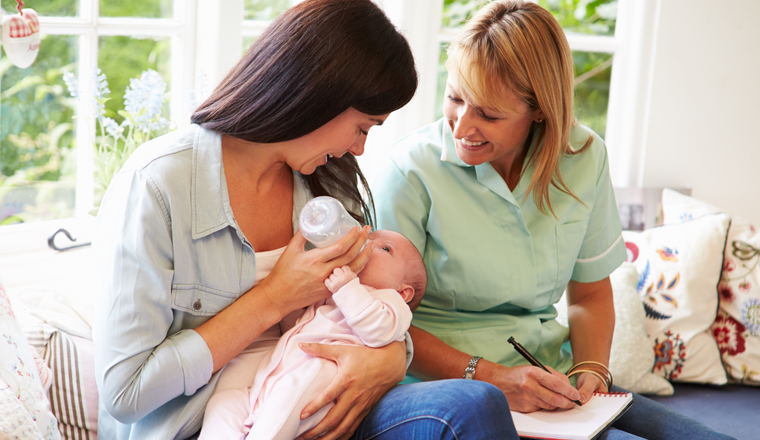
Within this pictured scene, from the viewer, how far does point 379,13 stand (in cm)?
125

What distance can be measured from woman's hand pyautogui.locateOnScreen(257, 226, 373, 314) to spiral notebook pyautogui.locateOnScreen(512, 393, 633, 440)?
512mm

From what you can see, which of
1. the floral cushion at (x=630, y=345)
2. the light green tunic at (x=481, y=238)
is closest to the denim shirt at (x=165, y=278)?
the light green tunic at (x=481, y=238)

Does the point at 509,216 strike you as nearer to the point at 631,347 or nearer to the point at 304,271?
the point at 304,271

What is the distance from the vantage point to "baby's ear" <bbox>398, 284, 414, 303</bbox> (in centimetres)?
142

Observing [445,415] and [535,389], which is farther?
[535,389]

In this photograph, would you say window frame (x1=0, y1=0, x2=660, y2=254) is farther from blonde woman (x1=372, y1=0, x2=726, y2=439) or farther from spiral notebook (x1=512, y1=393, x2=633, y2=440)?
spiral notebook (x1=512, y1=393, x2=633, y2=440)

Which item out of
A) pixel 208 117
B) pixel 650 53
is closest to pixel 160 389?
pixel 208 117

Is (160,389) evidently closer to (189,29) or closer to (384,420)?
(384,420)

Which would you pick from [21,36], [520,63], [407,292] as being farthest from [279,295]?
[21,36]

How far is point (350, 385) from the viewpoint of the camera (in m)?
1.21

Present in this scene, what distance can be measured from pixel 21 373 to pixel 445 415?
2.50ft

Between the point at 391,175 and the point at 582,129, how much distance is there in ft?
1.84

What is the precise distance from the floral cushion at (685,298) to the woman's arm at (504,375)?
3.21 ft

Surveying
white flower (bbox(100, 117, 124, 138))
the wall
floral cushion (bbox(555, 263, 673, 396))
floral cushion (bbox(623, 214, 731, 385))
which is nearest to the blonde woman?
floral cushion (bbox(555, 263, 673, 396))
